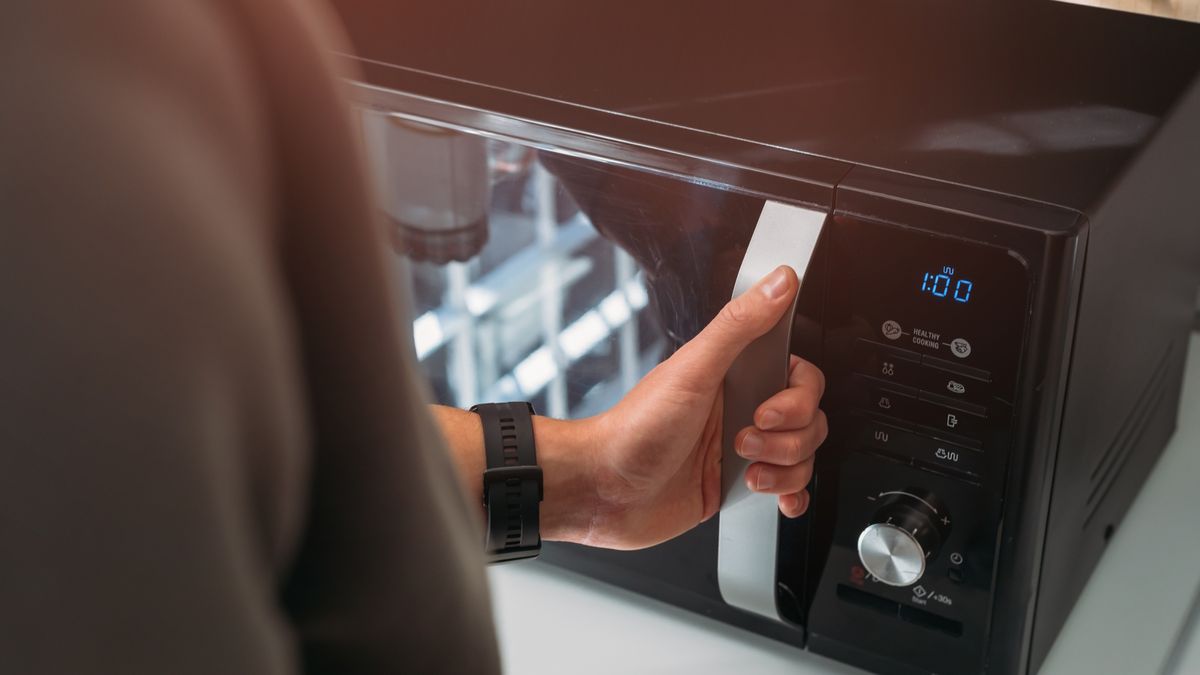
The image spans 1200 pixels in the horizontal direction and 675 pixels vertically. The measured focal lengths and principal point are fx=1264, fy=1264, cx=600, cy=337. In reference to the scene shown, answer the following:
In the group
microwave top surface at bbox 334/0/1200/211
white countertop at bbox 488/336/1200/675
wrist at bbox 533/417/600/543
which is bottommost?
white countertop at bbox 488/336/1200/675

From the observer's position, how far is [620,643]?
2.59 feet

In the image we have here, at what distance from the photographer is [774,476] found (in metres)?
0.67

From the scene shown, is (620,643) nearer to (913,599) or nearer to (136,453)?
(913,599)

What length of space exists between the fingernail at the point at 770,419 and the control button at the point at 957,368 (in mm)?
75

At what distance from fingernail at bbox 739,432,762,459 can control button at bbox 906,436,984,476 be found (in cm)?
8

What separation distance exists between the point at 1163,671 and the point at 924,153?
348 millimetres

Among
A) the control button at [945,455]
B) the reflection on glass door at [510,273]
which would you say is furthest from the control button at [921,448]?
the reflection on glass door at [510,273]

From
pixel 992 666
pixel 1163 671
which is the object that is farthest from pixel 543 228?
pixel 1163 671

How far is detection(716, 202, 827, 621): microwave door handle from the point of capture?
2.02 feet

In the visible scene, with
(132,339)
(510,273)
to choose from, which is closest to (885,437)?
(510,273)

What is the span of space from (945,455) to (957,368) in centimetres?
5

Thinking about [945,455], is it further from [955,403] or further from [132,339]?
[132,339]

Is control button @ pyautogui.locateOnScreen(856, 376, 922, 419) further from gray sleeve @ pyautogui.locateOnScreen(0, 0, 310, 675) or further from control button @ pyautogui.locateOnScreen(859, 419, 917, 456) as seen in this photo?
gray sleeve @ pyautogui.locateOnScreen(0, 0, 310, 675)

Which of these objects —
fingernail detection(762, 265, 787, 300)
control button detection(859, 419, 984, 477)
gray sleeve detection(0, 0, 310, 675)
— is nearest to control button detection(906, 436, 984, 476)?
control button detection(859, 419, 984, 477)
